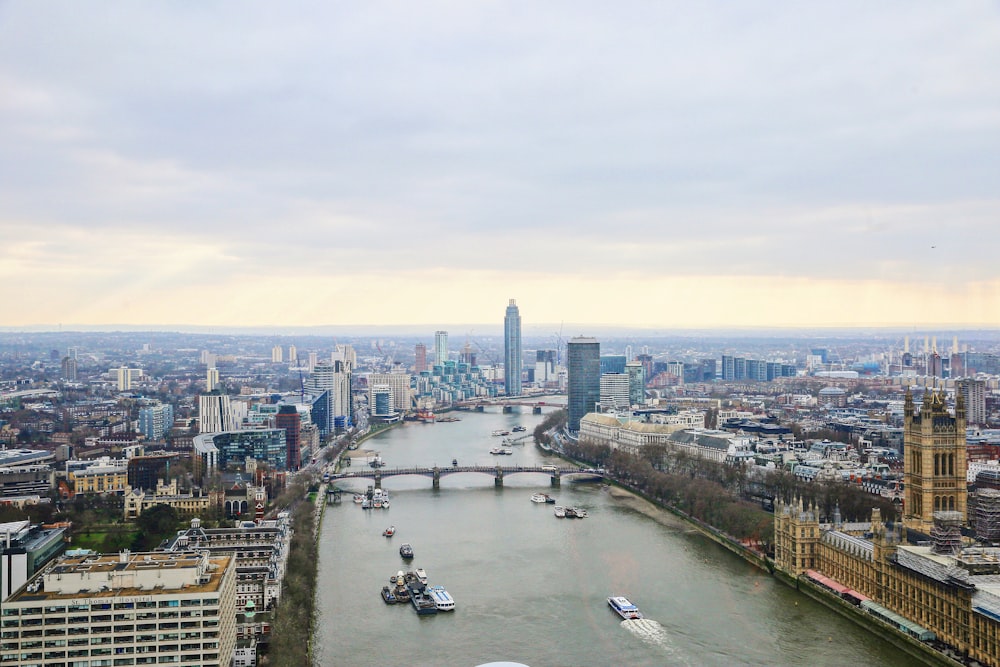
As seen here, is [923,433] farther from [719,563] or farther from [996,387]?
[996,387]

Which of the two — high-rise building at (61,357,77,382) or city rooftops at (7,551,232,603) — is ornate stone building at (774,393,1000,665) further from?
high-rise building at (61,357,77,382)

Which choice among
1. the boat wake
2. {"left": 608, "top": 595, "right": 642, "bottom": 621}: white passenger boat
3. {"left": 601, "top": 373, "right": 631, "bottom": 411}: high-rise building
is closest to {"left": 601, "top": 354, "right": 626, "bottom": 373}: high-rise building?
{"left": 601, "top": 373, "right": 631, "bottom": 411}: high-rise building

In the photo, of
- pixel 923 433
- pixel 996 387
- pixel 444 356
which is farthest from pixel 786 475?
pixel 444 356

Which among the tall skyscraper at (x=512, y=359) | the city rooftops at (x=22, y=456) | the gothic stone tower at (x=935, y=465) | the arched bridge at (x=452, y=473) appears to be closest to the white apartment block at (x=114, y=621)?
the gothic stone tower at (x=935, y=465)

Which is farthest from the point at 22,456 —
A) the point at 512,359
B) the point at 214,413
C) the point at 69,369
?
the point at 512,359

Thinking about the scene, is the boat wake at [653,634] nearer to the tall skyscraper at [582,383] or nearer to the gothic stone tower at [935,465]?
the gothic stone tower at [935,465]

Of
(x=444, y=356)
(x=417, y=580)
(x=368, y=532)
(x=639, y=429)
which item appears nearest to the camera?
(x=417, y=580)

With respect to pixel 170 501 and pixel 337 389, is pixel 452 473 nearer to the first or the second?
pixel 170 501
